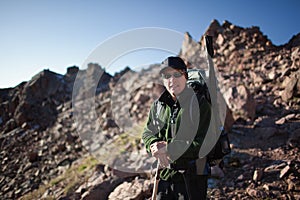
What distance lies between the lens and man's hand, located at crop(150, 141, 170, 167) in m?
2.37

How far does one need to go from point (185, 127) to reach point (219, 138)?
46 cm

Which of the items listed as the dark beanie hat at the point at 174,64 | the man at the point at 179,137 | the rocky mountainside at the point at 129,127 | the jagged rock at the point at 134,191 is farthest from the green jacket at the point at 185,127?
the rocky mountainside at the point at 129,127

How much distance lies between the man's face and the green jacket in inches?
2.6

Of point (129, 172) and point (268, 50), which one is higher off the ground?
point (268, 50)

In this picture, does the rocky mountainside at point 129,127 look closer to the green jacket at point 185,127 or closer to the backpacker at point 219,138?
the backpacker at point 219,138

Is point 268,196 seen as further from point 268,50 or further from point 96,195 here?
point 268,50

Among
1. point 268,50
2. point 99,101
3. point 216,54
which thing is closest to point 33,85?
point 99,101

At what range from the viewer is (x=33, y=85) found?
77.8 ft

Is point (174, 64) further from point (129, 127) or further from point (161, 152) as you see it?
point (129, 127)

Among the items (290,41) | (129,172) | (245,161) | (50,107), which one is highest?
(290,41)

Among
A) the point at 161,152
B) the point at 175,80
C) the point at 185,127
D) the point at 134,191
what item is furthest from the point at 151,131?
the point at 134,191

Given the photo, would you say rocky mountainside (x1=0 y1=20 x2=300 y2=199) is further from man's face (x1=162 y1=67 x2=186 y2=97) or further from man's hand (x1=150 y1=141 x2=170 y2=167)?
man's face (x1=162 y1=67 x2=186 y2=97)

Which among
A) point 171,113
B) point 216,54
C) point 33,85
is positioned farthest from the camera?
point 33,85

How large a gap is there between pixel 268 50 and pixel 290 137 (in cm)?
1235
